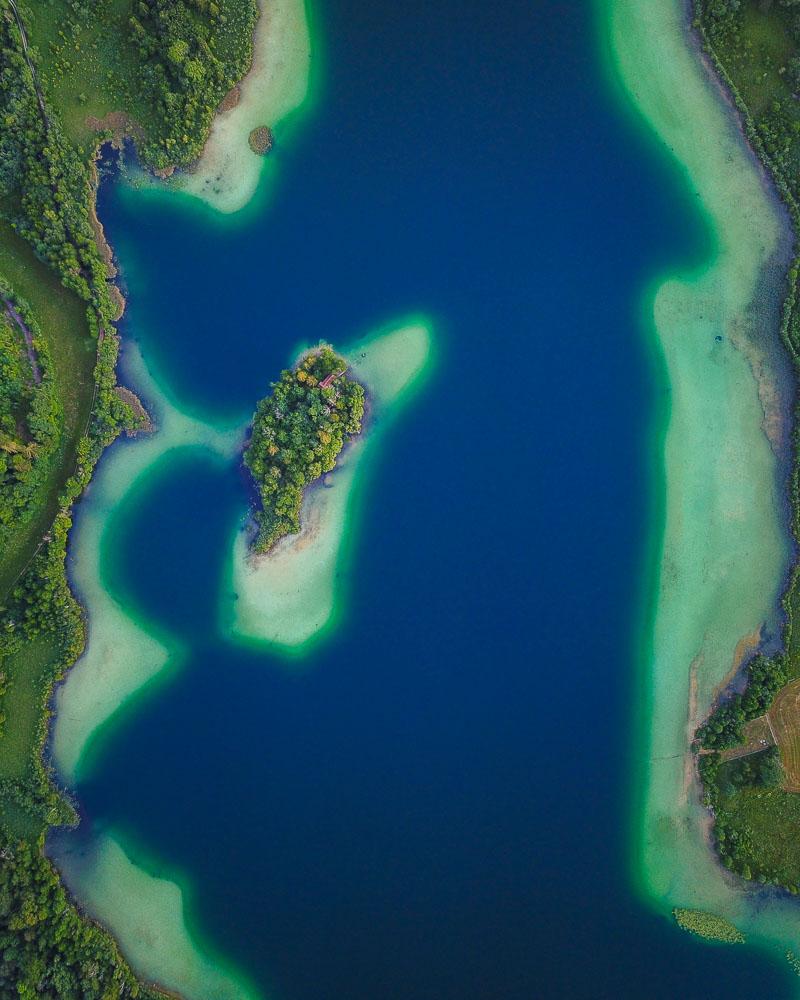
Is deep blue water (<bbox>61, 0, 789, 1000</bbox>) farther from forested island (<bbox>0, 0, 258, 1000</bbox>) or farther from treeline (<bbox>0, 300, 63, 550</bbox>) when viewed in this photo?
treeline (<bbox>0, 300, 63, 550</bbox>)

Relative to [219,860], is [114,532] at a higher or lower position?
higher

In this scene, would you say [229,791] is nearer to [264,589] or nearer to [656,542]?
[264,589]

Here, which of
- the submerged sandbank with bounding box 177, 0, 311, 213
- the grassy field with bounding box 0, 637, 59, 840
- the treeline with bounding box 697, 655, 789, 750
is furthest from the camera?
the submerged sandbank with bounding box 177, 0, 311, 213

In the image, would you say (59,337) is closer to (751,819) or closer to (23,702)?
(23,702)

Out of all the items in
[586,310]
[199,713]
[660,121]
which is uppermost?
[660,121]

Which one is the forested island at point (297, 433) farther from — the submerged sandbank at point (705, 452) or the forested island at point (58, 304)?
the submerged sandbank at point (705, 452)

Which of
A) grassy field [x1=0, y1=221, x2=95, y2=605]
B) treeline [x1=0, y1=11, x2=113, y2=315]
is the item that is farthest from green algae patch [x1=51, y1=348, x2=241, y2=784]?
treeline [x1=0, y1=11, x2=113, y2=315]

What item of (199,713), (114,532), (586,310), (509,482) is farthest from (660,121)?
(199,713)
